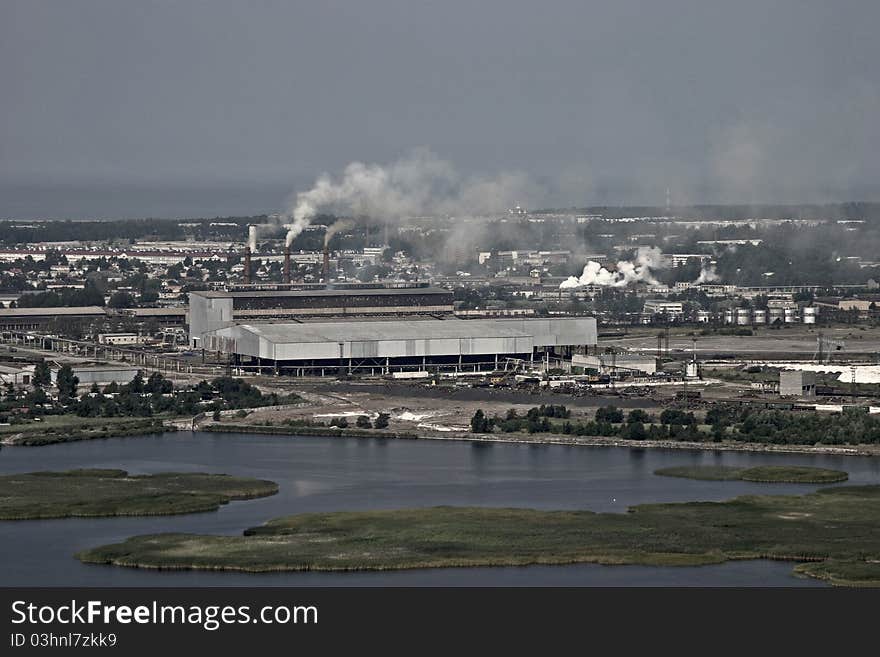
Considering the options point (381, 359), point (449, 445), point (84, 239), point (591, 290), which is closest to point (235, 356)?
point (381, 359)

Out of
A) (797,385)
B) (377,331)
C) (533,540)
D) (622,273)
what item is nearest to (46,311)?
(377,331)

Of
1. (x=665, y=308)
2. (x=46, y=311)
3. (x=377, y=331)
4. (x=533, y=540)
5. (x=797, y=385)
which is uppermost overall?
(x=665, y=308)

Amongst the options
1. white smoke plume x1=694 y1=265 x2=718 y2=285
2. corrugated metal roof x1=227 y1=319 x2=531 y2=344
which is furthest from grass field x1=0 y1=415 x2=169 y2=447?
white smoke plume x1=694 y1=265 x2=718 y2=285

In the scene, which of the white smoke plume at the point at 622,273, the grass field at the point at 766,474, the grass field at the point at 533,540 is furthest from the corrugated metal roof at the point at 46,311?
the grass field at the point at 533,540

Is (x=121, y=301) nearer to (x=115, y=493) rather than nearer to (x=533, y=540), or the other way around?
(x=115, y=493)

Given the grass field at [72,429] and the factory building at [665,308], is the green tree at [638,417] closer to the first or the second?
the grass field at [72,429]

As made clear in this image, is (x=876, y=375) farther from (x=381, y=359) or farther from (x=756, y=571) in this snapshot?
(x=756, y=571)
